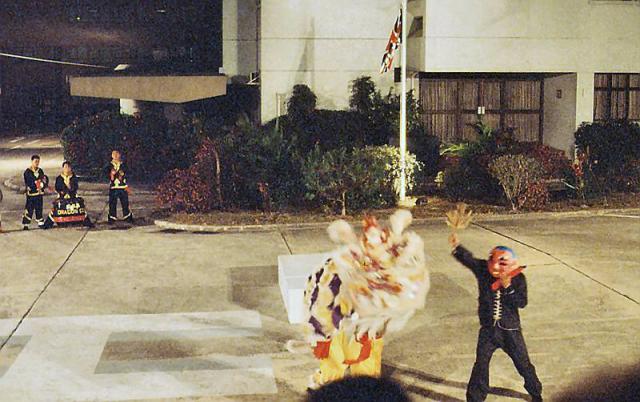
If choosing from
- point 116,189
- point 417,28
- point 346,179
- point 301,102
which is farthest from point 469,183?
point 116,189

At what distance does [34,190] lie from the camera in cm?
1695

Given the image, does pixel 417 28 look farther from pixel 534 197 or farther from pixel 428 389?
pixel 428 389

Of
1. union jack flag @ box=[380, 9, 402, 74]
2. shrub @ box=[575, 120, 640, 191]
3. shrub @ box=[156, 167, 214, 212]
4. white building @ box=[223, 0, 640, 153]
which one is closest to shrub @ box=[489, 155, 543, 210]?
union jack flag @ box=[380, 9, 402, 74]

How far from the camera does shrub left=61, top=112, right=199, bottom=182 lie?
1017 inches

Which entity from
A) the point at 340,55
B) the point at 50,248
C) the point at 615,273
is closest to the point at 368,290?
the point at 615,273

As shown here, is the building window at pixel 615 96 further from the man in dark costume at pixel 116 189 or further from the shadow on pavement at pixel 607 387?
the shadow on pavement at pixel 607 387

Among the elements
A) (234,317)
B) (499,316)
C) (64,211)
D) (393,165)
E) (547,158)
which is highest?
(547,158)

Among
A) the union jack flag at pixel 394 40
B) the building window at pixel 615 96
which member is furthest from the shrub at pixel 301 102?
the building window at pixel 615 96

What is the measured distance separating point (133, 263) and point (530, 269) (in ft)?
20.0

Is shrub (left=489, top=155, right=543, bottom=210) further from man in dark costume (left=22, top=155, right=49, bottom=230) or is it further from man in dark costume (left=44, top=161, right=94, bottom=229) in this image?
man in dark costume (left=22, top=155, right=49, bottom=230)

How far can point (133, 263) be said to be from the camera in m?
13.7

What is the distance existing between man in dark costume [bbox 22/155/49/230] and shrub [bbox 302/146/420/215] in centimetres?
519

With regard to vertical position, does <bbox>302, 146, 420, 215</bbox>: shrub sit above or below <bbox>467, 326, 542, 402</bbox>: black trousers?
above

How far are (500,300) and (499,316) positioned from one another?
153 mm
